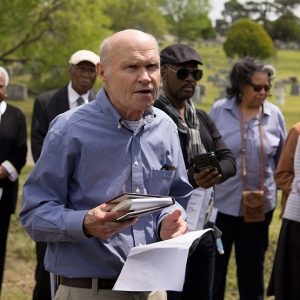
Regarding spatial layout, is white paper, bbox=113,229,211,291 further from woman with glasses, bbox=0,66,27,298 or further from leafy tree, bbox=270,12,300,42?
leafy tree, bbox=270,12,300,42

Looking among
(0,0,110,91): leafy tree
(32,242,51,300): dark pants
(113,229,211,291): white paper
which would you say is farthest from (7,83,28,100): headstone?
(113,229,211,291): white paper

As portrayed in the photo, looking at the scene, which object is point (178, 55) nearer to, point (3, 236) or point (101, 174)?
point (101, 174)

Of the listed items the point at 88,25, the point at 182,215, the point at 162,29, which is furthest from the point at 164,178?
the point at 162,29

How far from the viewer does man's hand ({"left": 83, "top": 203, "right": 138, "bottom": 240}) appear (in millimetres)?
2687

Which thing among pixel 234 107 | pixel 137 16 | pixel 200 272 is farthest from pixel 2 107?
pixel 137 16

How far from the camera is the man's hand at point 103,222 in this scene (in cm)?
269

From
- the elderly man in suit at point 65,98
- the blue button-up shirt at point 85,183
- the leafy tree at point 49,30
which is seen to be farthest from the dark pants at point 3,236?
the leafy tree at point 49,30

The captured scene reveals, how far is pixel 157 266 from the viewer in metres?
2.85

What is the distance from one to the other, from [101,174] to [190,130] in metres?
1.57

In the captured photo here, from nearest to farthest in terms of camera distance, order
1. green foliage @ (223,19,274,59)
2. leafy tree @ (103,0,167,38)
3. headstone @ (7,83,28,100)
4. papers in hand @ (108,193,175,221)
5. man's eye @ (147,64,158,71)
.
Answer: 1. papers in hand @ (108,193,175,221)
2. man's eye @ (147,64,158,71)
3. headstone @ (7,83,28,100)
4. green foliage @ (223,19,274,59)
5. leafy tree @ (103,0,167,38)

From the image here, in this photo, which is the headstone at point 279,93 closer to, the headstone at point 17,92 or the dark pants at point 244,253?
the headstone at point 17,92

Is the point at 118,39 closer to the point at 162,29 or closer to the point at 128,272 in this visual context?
the point at 128,272

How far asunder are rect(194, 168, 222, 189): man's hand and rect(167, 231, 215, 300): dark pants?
0.37 meters

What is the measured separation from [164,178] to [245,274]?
2.96 m
